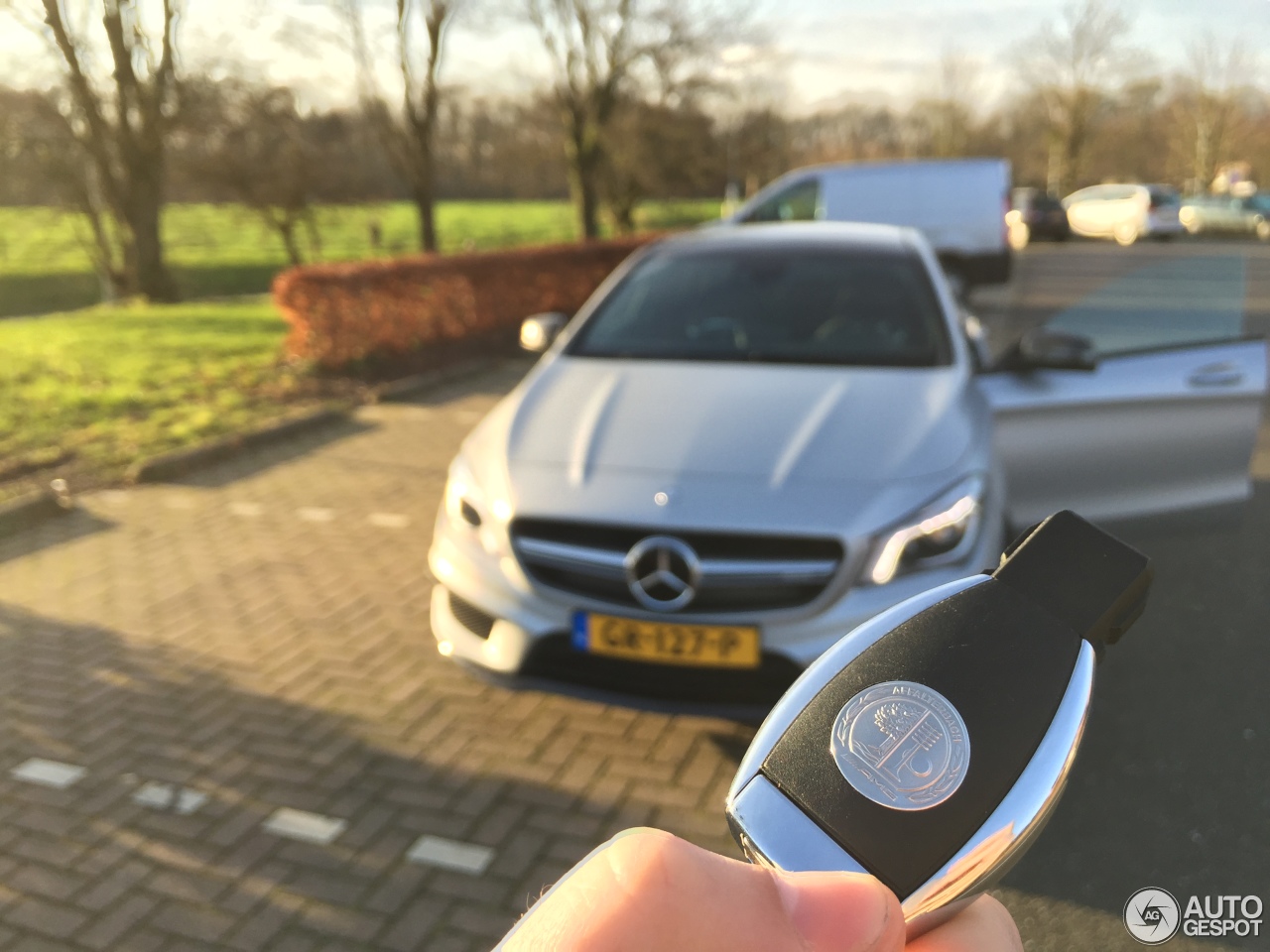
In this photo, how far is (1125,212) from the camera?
2925cm

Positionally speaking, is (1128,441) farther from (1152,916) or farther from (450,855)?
(450,855)

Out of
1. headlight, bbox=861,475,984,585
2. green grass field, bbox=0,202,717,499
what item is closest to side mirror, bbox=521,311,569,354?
headlight, bbox=861,475,984,585

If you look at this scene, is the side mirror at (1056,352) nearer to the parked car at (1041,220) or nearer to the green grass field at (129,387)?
the green grass field at (129,387)

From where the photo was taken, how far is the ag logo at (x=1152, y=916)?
1.38m

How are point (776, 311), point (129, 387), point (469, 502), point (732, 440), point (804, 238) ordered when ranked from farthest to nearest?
point (129, 387), point (804, 238), point (776, 311), point (469, 502), point (732, 440)

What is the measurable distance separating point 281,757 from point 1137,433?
3293 mm

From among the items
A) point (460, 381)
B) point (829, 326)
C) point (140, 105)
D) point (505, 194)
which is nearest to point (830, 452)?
point (829, 326)

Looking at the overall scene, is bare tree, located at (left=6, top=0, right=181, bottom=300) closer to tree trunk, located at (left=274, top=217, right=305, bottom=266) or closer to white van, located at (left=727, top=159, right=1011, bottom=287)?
tree trunk, located at (left=274, top=217, right=305, bottom=266)

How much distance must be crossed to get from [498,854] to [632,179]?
1032 inches

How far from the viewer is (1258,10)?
1191 millimetres

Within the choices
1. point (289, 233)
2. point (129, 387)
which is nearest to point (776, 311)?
point (129, 387)

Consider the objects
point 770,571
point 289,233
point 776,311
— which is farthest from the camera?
point 289,233

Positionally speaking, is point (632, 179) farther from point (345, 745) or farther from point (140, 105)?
point (345, 745)

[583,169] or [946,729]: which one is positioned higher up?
[583,169]
